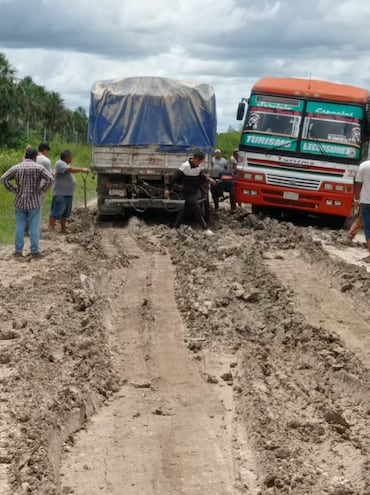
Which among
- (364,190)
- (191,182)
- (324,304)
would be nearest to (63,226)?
(191,182)

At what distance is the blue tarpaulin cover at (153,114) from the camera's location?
1880 cm

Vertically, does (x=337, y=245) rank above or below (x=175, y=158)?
below

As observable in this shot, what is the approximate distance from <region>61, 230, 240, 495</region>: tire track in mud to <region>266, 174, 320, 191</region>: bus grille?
947 centimetres

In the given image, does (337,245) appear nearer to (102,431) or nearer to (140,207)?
(140,207)

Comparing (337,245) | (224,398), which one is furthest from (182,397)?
(337,245)

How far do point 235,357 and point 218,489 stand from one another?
3.06 meters

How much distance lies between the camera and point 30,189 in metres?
13.5

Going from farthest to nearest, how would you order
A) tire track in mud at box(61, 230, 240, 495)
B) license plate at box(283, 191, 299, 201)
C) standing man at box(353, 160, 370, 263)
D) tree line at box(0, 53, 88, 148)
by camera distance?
tree line at box(0, 53, 88, 148), license plate at box(283, 191, 299, 201), standing man at box(353, 160, 370, 263), tire track in mud at box(61, 230, 240, 495)

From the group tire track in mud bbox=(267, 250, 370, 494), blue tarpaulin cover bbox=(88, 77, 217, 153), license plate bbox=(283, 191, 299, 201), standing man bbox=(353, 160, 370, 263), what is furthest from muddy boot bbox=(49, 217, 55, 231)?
tire track in mud bbox=(267, 250, 370, 494)

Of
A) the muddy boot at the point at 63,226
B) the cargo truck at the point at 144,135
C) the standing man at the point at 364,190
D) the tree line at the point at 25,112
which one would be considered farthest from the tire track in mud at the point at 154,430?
the tree line at the point at 25,112

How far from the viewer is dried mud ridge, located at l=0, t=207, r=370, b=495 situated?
5500 mm

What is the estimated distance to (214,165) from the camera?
21.2 meters

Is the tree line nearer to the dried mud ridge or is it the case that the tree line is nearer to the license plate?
the license plate

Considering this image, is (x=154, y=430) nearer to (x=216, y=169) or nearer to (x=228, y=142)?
(x=216, y=169)
